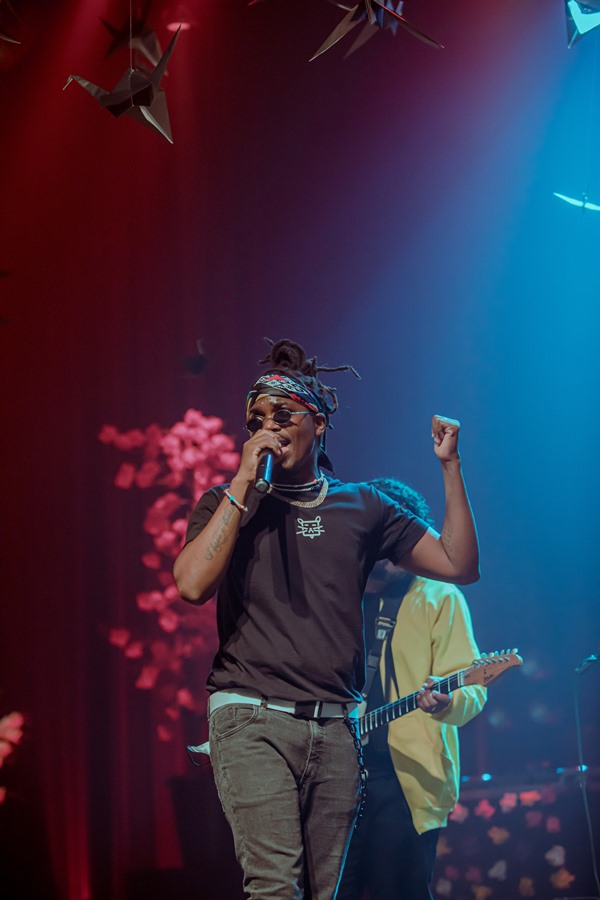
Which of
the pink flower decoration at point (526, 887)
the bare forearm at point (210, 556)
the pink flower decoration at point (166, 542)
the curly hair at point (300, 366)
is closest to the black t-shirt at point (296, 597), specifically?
the bare forearm at point (210, 556)

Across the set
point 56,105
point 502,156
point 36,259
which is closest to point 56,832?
point 36,259

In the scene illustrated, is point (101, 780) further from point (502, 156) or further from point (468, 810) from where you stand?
point (502, 156)

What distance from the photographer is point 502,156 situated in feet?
16.7

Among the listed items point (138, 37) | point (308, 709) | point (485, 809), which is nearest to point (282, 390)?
point (308, 709)

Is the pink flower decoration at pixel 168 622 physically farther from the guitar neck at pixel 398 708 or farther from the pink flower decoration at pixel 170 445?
the guitar neck at pixel 398 708

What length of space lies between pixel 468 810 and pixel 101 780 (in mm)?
1835

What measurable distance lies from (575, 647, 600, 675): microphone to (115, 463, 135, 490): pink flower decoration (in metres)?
2.48

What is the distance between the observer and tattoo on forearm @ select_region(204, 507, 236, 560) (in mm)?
2125

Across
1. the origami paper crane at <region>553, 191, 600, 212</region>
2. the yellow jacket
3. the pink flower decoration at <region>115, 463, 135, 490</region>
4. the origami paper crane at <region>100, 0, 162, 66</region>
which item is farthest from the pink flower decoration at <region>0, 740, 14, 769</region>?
the origami paper crane at <region>553, 191, 600, 212</region>

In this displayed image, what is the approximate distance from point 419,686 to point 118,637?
1647 millimetres

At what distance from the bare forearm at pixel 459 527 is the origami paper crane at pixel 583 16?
299 cm

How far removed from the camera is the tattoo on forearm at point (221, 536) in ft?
6.97

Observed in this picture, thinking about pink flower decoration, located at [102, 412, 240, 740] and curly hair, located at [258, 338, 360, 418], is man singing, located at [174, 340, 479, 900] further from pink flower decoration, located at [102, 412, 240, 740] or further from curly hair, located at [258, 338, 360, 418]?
pink flower decoration, located at [102, 412, 240, 740]

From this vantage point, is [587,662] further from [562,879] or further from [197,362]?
[197,362]
